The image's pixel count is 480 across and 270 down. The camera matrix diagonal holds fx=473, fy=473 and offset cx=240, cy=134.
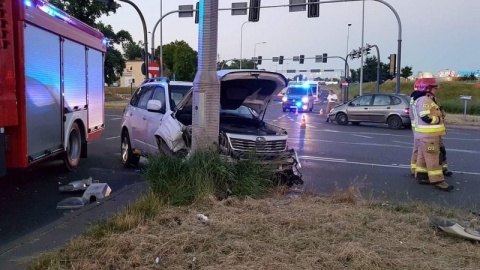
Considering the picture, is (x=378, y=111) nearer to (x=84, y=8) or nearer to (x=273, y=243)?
(x=273, y=243)

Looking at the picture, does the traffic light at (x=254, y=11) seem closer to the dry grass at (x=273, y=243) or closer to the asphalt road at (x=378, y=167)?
the asphalt road at (x=378, y=167)

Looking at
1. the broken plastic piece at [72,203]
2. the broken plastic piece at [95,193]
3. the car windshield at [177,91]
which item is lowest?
the broken plastic piece at [72,203]

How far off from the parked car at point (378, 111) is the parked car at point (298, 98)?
12872 millimetres

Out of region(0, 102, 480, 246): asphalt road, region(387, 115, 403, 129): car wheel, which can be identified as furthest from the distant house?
region(0, 102, 480, 246): asphalt road

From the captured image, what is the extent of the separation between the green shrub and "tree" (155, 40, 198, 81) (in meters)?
58.0

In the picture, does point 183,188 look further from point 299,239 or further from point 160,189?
point 299,239

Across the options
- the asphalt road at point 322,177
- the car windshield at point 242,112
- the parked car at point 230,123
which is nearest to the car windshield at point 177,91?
the parked car at point 230,123

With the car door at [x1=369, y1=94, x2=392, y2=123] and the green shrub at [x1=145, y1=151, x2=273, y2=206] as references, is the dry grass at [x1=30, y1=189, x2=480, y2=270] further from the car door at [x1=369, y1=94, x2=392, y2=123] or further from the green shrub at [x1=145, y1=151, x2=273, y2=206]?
the car door at [x1=369, y1=94, x2=392, y2=123]

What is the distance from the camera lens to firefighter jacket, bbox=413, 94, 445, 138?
26.3 feet

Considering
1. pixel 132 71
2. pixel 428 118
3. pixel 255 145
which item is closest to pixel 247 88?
pixel 255 145

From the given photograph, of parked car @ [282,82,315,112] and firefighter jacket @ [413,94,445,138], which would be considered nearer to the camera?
firefighter jacket @ [413,94,445,138]

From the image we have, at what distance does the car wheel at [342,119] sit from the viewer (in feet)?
76.6

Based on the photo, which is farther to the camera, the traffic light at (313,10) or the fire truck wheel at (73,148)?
A: the traffic light at (313,10)

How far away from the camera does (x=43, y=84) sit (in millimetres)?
7281
